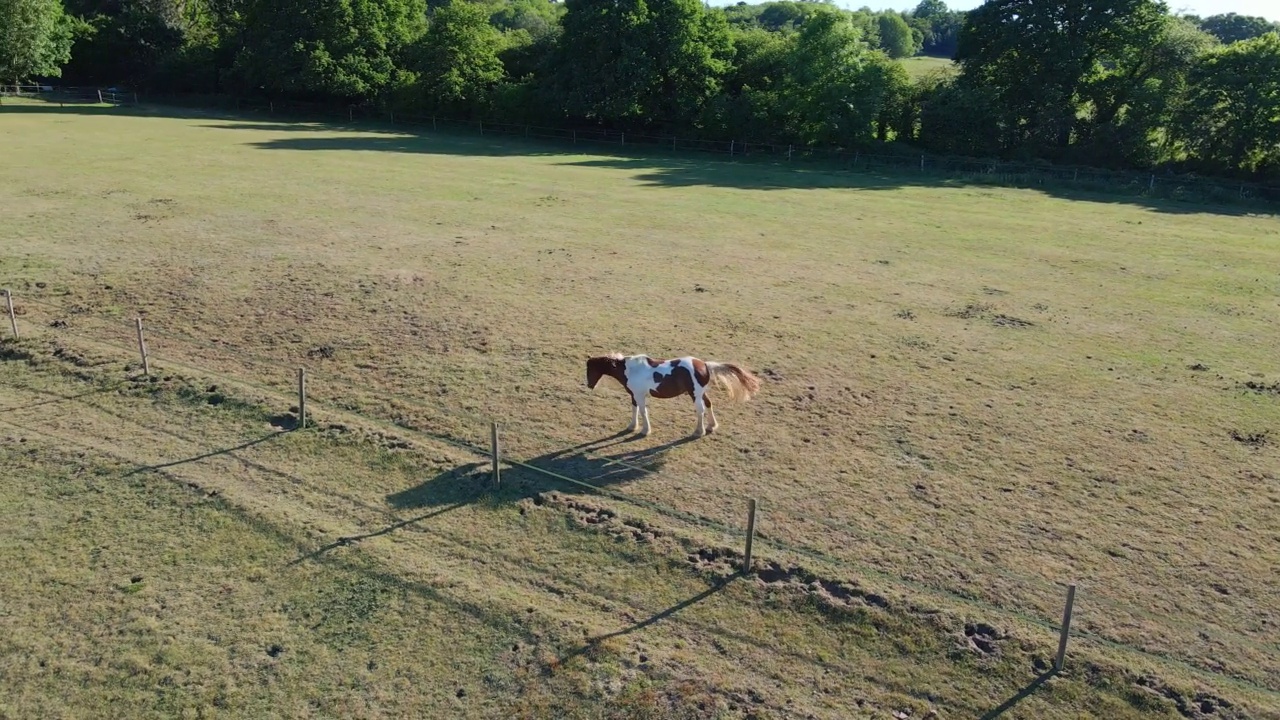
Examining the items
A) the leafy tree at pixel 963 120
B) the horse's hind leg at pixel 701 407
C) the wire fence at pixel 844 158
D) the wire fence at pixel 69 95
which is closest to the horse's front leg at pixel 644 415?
the horse's hind leg at pixel 701 407

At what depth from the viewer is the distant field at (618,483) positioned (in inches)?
314

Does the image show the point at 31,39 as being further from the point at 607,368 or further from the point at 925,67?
the point at 925,67

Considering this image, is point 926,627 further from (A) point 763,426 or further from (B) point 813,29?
(B) point 813,29

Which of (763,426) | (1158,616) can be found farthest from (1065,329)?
(1158,616)

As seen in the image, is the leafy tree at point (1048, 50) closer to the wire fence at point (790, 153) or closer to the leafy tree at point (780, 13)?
the wire fence at point (790, 153)

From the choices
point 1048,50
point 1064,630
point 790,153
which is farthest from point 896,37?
point 1064,630

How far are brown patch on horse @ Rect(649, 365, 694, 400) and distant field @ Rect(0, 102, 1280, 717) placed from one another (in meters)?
0.78

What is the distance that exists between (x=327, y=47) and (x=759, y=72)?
3039 cm

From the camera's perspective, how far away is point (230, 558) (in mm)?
9539

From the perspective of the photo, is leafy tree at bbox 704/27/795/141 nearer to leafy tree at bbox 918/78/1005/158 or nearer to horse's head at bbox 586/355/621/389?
leafy tree at bbox 918/78/1005/158

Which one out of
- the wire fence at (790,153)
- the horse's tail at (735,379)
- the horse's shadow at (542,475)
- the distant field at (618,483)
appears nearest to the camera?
the distant field at (618,483)

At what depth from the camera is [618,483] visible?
1112 centimetres

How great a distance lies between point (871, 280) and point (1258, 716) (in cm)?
1515

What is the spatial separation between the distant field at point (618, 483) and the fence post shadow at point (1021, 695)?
66mm
